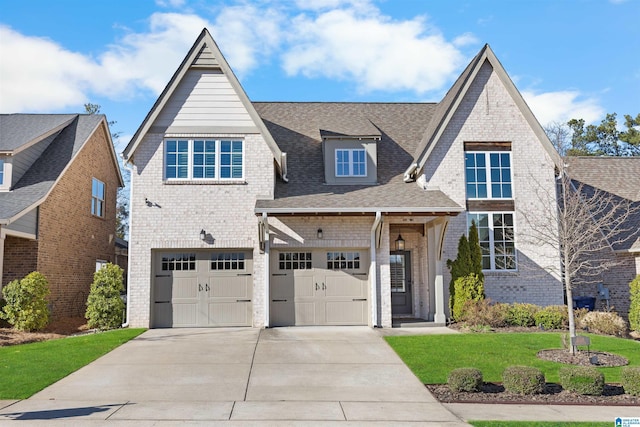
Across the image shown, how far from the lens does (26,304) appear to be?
52.2 ft

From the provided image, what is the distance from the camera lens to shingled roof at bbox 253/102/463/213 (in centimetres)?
1584

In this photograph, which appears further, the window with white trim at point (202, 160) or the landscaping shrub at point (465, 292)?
the window with white trim at point (202, 160)

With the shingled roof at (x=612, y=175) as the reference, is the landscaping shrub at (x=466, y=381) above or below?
below

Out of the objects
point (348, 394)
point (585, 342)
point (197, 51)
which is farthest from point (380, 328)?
point (197, 51)

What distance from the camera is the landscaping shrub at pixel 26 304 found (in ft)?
51.8

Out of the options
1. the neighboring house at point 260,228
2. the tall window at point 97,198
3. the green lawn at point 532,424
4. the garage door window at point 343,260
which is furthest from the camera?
the tall window at point 97,198

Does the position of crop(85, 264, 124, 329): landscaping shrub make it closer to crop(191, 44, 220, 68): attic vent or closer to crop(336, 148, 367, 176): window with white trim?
crop(191, 44, 220, 68): attic vent

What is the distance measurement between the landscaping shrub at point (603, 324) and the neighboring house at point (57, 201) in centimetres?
1692

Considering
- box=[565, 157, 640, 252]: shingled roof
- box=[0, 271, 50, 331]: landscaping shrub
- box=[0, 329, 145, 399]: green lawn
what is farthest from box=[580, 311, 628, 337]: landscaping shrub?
box=[0, 271, 50, 331]: landscaping shrub

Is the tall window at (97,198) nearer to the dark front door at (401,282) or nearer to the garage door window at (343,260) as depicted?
the garage door window at (343,260)

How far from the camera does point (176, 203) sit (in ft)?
54.5

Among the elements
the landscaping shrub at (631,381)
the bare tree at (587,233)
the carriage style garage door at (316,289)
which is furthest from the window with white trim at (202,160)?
the landscaping shrub at (631,381)

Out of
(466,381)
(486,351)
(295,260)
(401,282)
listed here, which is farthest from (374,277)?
(466,381)

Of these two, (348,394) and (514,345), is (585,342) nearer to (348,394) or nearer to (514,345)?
(514,345)
